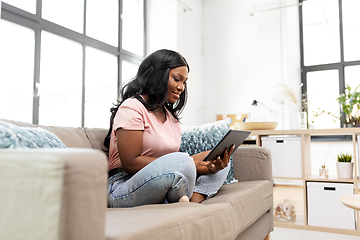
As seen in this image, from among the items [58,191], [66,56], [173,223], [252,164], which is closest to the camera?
[58,191]

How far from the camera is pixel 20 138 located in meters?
Answer: 0.82

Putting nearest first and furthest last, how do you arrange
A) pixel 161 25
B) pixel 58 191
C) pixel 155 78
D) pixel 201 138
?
pixel 58 191 < pixel 155 78 < pixel 201 138 < pixel 161 25

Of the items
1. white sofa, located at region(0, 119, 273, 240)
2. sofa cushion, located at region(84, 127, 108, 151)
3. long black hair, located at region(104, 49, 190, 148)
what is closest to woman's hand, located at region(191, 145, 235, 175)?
long black hair, located at region(104, 49, 190, 148)

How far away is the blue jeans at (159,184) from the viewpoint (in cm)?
100

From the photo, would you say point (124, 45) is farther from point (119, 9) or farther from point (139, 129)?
point (139, 129)

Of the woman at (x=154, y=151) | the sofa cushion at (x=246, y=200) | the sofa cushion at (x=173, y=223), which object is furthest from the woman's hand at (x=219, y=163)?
the sofa cushion at (x=173, y=223)

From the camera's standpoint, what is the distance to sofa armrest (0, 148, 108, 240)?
0.52m

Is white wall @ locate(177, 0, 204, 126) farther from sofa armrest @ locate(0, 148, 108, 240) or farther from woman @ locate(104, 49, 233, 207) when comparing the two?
sofa armrest @ locate(0, 148, 108, 240)

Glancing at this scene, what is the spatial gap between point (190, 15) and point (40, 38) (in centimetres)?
226

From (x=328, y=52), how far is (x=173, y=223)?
4.49m

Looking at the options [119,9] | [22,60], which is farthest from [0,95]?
[119,9]

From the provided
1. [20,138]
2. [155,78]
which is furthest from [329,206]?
[20,138]

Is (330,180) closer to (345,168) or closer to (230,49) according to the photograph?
(345,168)

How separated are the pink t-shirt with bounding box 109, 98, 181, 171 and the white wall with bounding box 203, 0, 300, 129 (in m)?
2.98
